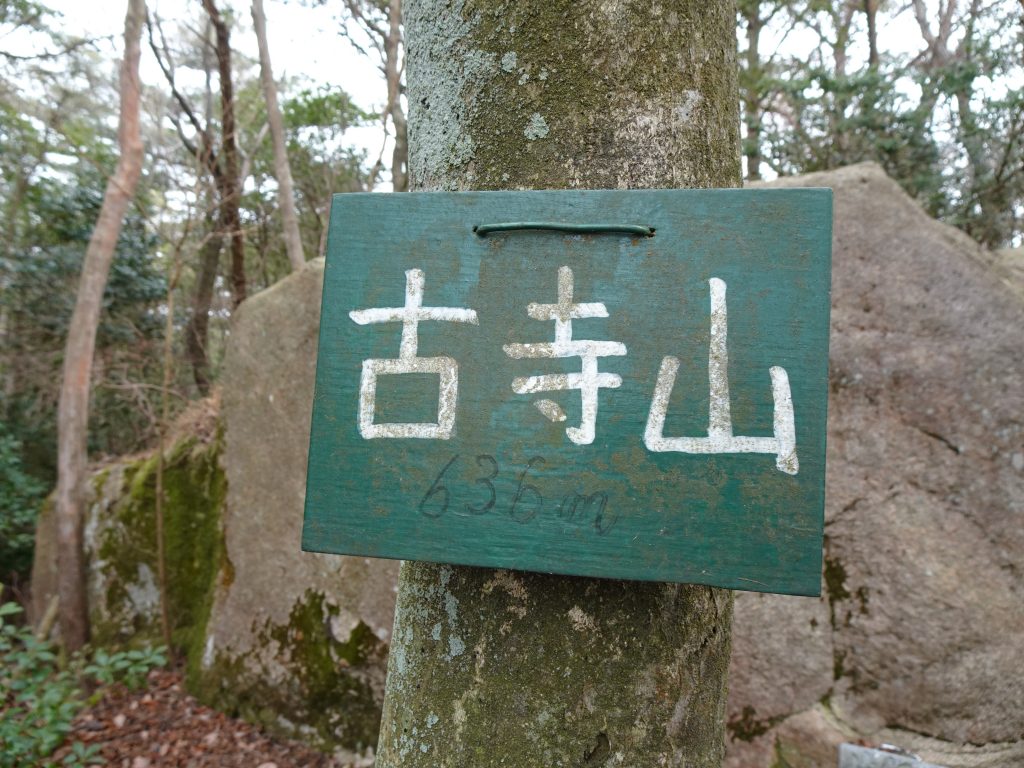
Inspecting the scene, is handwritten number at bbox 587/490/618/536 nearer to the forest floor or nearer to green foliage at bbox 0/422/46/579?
the forest floor

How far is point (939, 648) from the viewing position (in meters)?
2.40

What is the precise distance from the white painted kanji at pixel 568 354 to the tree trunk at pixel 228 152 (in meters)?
6.26

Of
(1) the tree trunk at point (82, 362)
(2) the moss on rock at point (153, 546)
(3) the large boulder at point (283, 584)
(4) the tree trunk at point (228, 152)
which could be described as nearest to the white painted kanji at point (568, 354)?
(3) the large boulder at point (283, 584)

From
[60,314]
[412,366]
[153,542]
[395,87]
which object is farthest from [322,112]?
[412,366]

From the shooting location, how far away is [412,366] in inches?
34.7

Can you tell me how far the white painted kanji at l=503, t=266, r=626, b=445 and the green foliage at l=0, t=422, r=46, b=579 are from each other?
7.39 metres

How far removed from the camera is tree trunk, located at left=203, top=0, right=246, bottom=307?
21.8ft

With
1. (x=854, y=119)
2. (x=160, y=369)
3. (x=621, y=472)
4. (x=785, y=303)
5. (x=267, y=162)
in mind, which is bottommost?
(x=621, y=472)

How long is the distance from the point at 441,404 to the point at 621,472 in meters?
0.24

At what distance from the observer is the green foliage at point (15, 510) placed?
6.47m

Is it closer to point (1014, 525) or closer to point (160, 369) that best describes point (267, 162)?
point (160, 369)

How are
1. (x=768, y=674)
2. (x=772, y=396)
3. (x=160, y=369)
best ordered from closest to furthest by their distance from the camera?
(x=772, y=396)
(x=768, y=674)
(x=160, y=369)

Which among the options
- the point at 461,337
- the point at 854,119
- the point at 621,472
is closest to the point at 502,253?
the point at 461,337

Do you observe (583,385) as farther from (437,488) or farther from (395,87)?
(395,87)
